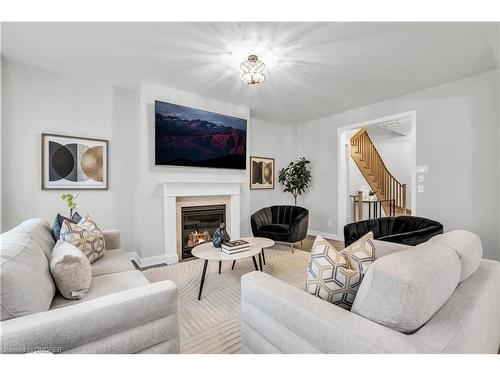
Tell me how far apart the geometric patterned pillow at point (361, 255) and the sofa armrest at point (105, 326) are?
913 millimetres

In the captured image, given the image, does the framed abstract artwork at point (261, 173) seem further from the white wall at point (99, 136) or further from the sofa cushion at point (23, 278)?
the sofa cushion at point (23, 278)

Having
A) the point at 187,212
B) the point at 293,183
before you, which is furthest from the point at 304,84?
the point at 187,212

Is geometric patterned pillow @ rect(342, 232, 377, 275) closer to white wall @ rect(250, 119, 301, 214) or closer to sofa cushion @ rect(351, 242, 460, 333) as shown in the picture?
sofa cushion @ rect(351, 242, 460, 333)

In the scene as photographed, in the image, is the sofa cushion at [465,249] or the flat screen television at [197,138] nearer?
the sofa cushion at [465,249]

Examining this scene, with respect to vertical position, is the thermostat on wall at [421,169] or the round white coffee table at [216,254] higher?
the thermostat on wall at [421,169]

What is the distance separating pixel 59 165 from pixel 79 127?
55 cm

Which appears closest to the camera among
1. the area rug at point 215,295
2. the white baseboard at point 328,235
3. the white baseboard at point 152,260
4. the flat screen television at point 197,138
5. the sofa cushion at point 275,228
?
the area rug at point 215,295

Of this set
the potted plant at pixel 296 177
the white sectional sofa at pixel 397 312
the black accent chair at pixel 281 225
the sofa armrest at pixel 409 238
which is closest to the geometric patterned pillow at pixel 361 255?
the white sectional sofa at pixel 397 312

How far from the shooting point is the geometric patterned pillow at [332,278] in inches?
→ 41.8

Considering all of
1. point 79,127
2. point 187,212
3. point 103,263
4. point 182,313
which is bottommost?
point 182,313

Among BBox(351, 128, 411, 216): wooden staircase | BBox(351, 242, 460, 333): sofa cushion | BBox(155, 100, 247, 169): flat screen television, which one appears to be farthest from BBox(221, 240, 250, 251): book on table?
BBox(351, 128, 411, 216): wooden staircase

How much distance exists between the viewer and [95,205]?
10.5 feet

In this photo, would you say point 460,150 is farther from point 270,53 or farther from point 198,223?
point 198,223
